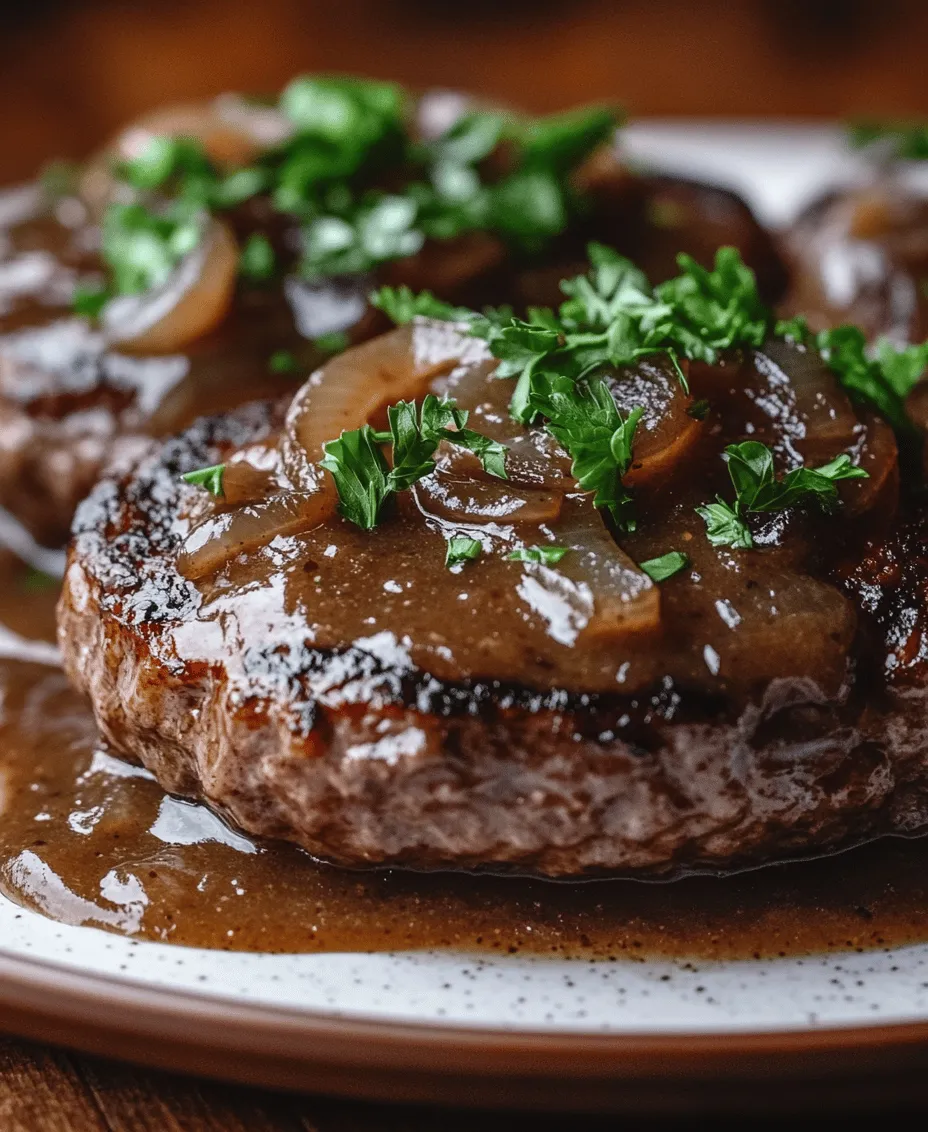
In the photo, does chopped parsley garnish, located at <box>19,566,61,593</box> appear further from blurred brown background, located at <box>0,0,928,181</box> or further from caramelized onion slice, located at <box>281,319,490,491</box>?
blurred brown background, located at <box>0,0,928,181</box>

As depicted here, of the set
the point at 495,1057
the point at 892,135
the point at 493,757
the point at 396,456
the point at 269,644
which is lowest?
the point at 495,1057

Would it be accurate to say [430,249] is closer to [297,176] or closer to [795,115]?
A: [297,176]

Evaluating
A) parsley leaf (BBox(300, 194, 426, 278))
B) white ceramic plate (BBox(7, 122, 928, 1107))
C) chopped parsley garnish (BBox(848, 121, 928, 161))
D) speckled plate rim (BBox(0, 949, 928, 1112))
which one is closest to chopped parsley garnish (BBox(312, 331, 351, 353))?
parsley leaf (BBox(300, 194, 426, 278))

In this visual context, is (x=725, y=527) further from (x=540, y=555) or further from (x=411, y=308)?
(x=411, y=308)

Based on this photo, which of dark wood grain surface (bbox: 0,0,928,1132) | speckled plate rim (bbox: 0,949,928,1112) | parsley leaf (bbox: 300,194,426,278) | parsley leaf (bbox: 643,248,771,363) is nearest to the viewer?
speckled plate rim (bbox: 0,949,928,1112)

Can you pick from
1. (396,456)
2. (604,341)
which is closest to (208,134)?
(604,341)

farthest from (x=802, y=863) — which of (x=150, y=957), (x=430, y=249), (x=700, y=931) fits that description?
(x=430, y=249)
